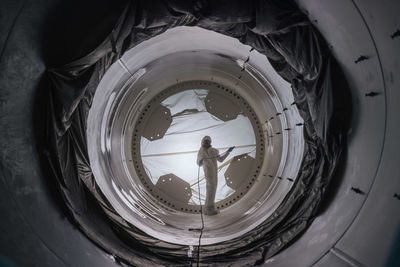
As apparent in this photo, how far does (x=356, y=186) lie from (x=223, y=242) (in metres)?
1.27

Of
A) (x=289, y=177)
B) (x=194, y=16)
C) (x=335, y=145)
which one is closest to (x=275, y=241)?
(x=289, y=177)

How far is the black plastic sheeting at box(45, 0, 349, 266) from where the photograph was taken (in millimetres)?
1655

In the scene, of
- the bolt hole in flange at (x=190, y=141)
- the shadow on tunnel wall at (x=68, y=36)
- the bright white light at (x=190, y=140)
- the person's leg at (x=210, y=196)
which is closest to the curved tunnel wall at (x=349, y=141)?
the shadow on tunnel wall at (x=68, y=36)

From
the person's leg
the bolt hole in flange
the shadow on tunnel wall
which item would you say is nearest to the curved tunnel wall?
the shadow on tunnel wall

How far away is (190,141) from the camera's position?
185 inches

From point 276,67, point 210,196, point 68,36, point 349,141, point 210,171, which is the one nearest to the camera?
point 68,36

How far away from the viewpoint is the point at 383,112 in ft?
4.68

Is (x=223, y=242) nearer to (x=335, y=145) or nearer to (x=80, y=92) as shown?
(x=335, y=145)

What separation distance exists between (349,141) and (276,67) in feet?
2.54

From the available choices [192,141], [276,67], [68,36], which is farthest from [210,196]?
[68,36]

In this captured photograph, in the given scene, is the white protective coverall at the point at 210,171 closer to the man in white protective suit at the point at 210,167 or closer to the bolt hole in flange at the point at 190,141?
A: the man in white protective suit at the point at 210,167

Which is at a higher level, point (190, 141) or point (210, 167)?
point (190, 141)

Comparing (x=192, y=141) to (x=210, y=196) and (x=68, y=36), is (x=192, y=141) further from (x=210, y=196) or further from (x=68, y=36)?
(x=68, y=36)

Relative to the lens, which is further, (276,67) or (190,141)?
(190,141)
